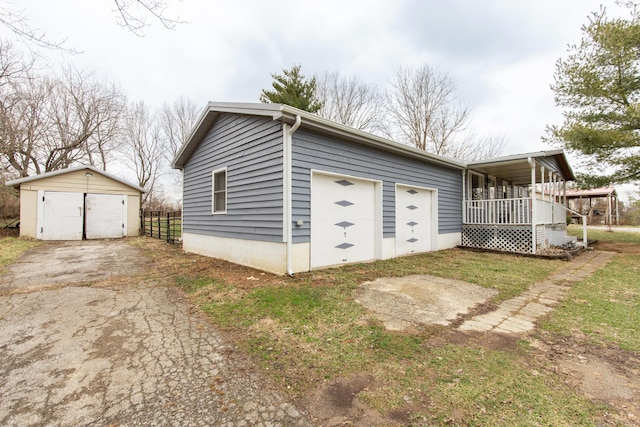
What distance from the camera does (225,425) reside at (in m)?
1.69

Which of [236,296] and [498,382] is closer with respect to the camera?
[498,382]

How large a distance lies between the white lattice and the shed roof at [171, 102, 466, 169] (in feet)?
7.91

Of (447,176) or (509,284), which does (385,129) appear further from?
(509,284)

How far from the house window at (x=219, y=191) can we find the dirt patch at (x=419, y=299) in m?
4.56

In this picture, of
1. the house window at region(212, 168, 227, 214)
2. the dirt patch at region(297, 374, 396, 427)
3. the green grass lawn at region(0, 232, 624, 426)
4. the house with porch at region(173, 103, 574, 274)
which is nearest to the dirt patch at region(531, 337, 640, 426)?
the green grass lawn at region(0, 232, 624, 426)

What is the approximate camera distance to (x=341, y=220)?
6.43m

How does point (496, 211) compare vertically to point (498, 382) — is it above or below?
above

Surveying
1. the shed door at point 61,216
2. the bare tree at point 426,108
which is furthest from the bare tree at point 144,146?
the bare tree at point 426,108

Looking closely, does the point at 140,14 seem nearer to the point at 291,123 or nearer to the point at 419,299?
the point at 291,123

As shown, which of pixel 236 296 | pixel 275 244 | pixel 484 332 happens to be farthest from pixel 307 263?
pixel 484 332

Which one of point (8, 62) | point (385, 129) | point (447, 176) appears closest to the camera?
point (8, 62)

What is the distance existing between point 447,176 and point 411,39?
5938mm

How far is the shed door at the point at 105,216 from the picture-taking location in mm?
12812

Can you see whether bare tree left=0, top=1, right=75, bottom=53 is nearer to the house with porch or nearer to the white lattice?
the house with porch
